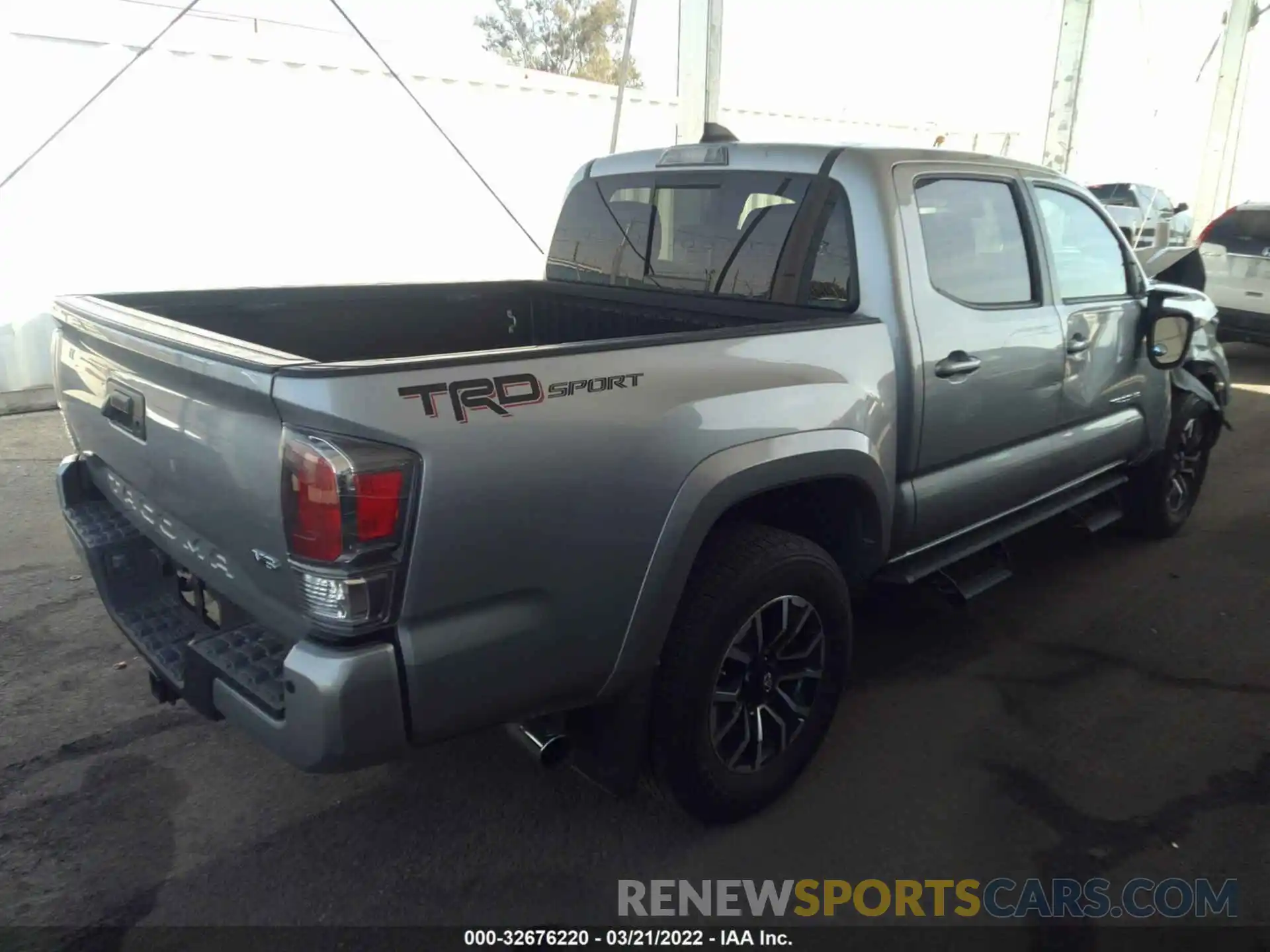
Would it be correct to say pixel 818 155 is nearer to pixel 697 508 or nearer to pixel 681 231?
pixel 681 231

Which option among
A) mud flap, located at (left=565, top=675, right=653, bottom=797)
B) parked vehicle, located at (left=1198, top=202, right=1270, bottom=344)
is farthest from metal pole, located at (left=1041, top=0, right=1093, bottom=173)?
mud flap, located at (left=565, top=675, right=653, bottom=797)

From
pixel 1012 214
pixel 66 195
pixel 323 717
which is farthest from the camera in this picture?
pixel 66 195

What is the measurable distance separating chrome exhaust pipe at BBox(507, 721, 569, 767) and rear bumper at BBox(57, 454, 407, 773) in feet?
1.31

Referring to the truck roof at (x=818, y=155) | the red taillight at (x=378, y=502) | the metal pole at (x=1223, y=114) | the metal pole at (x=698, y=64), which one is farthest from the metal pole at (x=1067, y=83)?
the red taillight at (x=378, y=502)

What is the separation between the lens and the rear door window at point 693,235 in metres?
3.05

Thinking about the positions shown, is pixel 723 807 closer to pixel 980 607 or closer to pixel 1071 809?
pixel 1071 809

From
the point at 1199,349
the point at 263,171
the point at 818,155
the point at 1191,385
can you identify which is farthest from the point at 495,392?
the point at 263,171

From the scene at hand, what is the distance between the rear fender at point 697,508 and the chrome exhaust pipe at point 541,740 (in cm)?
17

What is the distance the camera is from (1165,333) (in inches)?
169

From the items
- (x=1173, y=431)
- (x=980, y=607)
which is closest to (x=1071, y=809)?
(x=980, y=607)

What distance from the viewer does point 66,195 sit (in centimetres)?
728

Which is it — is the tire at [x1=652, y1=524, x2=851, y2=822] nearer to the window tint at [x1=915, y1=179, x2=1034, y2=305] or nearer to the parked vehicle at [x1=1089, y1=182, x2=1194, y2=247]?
the window tint at [x1=915, y1=179, x2=1034, y2=305]

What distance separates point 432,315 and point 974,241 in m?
2.16

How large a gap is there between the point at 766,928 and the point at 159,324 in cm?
221
